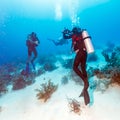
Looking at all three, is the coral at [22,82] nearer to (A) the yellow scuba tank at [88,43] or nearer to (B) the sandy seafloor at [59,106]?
(B) the sandy seafloor at [59,106]

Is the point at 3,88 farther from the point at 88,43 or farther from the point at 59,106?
the point at 88,43

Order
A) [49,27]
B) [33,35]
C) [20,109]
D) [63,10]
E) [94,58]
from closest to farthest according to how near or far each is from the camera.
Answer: [20,109]
[33,35]
[94,58]
[63,10]
[49,27]

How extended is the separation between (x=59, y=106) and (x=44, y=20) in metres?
159

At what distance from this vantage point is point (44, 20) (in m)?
166

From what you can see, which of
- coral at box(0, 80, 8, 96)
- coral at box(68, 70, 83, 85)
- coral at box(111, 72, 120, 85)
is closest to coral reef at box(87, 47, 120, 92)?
coral at box(111, 72, 120, 85)

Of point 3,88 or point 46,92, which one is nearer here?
point 46,92

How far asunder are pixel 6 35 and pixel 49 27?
50.6 m

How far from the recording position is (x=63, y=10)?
14200 cm

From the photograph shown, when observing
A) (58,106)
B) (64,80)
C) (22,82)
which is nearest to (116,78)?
(64,80)

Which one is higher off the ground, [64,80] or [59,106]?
[64,80]

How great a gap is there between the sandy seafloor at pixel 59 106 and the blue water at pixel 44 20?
230 ft

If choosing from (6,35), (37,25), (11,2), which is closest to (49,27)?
(37,25)

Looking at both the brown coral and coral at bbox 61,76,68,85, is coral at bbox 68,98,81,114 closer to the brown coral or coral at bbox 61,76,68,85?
the brown coral

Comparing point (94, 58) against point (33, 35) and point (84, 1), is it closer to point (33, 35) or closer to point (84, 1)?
point (33, 35)
